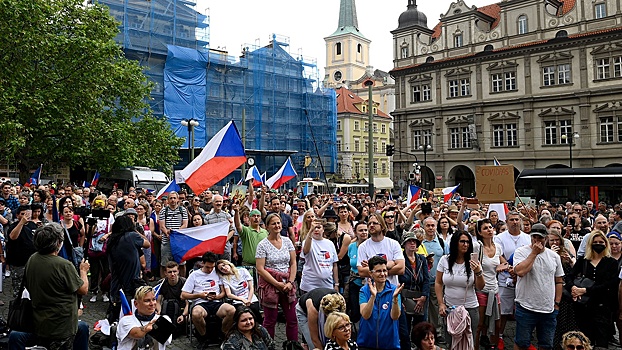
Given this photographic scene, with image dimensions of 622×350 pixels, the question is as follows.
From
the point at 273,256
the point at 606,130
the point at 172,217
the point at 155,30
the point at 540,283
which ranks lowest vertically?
the point at 540,283

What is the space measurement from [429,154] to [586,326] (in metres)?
42.5

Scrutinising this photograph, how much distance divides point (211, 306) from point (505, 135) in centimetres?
4148

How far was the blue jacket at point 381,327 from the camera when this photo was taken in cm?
515

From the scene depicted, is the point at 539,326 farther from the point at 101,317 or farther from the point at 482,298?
the point at 101,317

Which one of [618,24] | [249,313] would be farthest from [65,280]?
[618,24]

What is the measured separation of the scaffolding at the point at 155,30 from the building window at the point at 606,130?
32.7m

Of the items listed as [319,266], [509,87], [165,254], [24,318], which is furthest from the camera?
[509,87]

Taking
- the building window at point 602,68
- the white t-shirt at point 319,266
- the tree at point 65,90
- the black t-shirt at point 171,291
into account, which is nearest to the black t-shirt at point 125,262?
the black t-shirt at point 171,291

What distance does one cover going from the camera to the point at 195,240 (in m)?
8.20

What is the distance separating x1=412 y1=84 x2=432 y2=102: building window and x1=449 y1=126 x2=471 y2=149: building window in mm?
3920

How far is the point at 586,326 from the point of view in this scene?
20.6 ft

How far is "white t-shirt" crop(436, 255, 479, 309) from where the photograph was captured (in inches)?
231

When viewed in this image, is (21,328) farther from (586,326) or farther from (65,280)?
(586,326)

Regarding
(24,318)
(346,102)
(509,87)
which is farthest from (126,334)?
(346,102)
